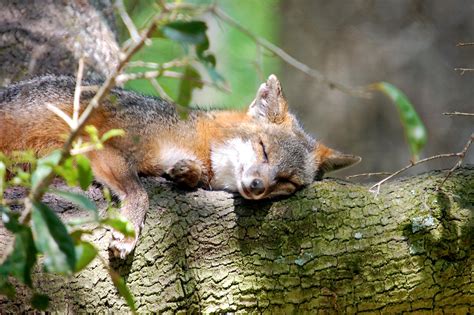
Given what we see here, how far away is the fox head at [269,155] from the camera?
4.48 m

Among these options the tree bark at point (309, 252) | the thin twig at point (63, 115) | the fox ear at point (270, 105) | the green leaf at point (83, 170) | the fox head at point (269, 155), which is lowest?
the green leaf at point (83, 170)

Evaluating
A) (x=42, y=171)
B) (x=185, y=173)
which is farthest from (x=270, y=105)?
(x=42, y=171)

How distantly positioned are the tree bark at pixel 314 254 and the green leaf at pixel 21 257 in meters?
1.42

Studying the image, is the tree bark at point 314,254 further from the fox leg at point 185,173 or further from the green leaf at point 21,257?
the green leaf at point 21,257

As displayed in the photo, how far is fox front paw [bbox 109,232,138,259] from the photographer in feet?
11.3

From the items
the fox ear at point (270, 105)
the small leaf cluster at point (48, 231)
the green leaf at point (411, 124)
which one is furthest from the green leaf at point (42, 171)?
the fox ear at point (270, 105)

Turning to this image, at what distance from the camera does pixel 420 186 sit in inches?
159

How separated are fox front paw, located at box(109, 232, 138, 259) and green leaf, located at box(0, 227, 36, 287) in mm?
1288

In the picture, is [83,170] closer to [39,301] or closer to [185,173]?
[39,301]

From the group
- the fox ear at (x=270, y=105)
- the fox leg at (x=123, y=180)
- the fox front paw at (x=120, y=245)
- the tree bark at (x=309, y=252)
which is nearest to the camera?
the fox front paw at (x=120, y=245)

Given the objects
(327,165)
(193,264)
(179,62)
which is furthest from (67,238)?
(327,165)

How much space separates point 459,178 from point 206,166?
5.83ft

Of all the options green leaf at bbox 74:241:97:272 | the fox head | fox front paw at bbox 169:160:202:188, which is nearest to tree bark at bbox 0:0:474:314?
fox front paw at bbox 169:160:202:188

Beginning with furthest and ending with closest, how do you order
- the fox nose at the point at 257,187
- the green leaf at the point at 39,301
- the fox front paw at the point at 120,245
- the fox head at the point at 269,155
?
the fox head at the point at 269,155 → the fox nose at the point at 257,187 → the fox front paw at the point at 120,245 → the green leaf at the point at 39,301
